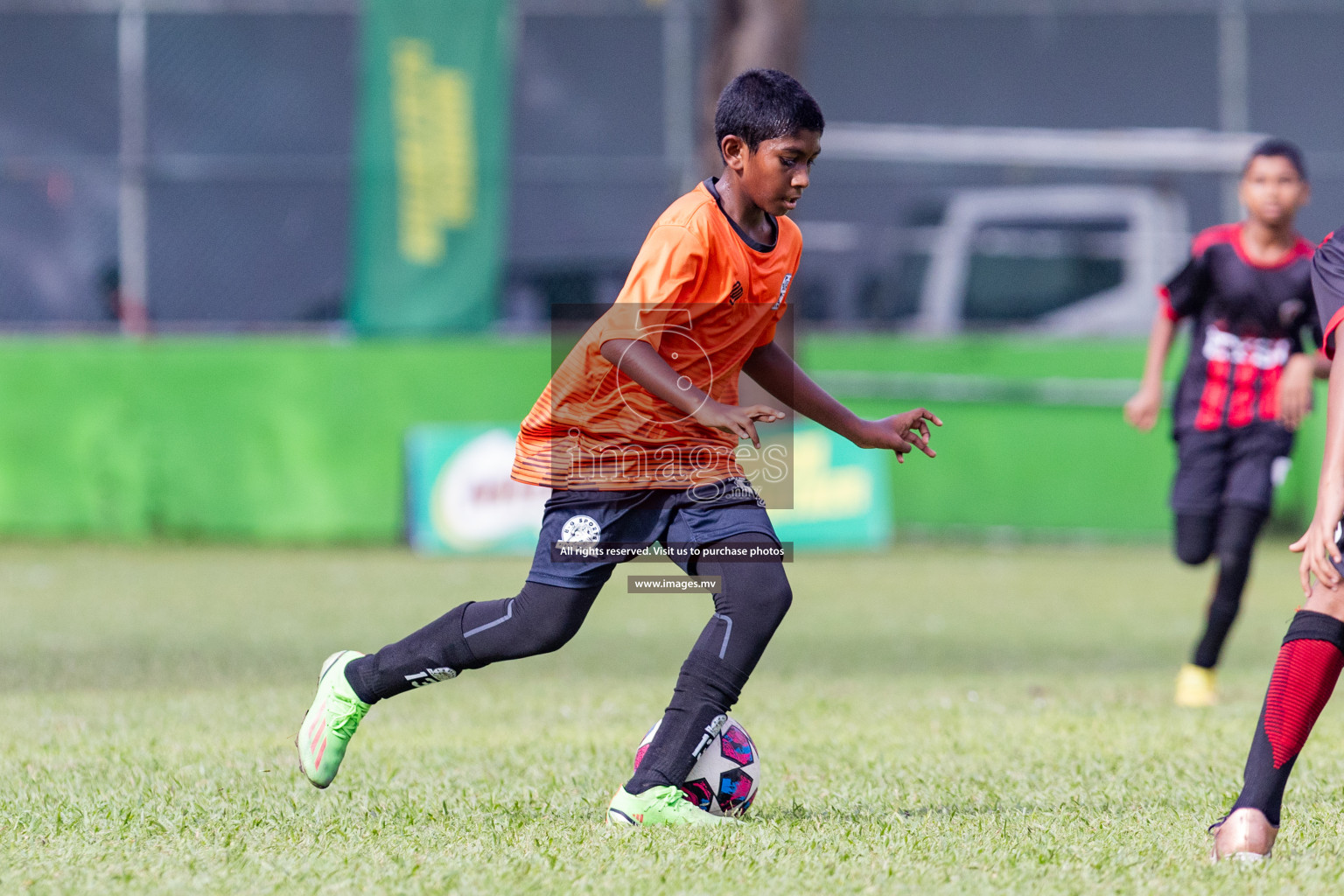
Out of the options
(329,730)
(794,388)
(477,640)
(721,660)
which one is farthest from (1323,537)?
(329,730)

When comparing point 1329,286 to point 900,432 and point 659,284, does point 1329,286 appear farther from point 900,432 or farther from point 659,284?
point 659,284

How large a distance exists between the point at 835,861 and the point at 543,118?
1531cm

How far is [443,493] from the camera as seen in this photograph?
13867 millimetres

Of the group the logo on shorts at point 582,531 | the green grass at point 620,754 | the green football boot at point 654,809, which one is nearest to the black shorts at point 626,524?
the logo on shorts at point 582,531

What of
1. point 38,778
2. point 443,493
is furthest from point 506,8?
point 38,778

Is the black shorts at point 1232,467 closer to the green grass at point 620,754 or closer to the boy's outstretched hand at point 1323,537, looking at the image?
the green grass at point 620,754

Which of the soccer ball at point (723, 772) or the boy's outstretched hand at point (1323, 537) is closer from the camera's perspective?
the boy's outstretched hand at point (1323, 537)

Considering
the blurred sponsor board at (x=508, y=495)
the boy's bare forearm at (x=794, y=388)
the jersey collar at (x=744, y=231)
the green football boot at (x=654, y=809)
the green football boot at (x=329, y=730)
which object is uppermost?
the jersey collar at (x=744, y=231)

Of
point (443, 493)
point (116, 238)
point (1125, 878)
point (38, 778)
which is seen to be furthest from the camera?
point (116, 238)

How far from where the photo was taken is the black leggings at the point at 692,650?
4.27 meters

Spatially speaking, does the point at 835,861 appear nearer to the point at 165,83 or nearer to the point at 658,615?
the point at 658,615

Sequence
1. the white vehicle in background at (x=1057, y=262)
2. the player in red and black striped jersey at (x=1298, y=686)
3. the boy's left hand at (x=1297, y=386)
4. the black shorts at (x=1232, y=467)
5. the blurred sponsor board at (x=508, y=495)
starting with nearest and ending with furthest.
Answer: the player in red and black striped jersey at (x=1298, y=686) → the boy's left hand at (x=1297, y=386) → the black shorts at (x=1232, y=467) → the blurred sponsor board at (x=508, y=495) → the white vehicle in background at (x=1057, y=262)

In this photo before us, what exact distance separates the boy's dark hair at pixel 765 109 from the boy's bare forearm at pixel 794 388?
0.64 meters

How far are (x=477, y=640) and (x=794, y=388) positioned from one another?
1.09 meters
